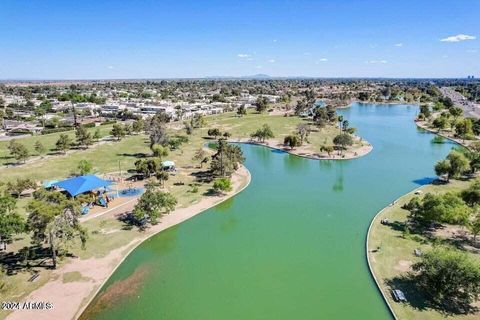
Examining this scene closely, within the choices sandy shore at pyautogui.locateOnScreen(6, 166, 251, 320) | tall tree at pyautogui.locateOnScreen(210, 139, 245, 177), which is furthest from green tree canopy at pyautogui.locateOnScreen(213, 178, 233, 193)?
sandy shore at pyautogui.locateOnScreen(6, 166, 251, 320)

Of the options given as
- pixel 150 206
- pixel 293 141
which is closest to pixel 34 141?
pixel 150 206

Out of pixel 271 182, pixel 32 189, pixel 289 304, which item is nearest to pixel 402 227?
pixel 289 304

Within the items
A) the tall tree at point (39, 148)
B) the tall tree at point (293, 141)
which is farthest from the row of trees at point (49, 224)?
the tall tree at point (293, 141)

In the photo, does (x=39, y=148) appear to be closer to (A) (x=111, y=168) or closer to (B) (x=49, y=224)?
(A) (x=111, y=168)

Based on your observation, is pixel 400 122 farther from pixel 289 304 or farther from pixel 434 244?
pixel 289 304

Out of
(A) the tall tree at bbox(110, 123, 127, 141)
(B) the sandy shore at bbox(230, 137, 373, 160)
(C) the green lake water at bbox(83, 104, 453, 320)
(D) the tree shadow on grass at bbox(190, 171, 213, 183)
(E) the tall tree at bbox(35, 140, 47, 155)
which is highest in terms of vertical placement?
(A) the tall tree at bbox(110, 123, 127, 141)

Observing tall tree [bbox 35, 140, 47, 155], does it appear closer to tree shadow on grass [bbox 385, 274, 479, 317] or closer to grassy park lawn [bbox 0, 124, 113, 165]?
grassy park lawn [bbox 0, 124, 113, 165]
